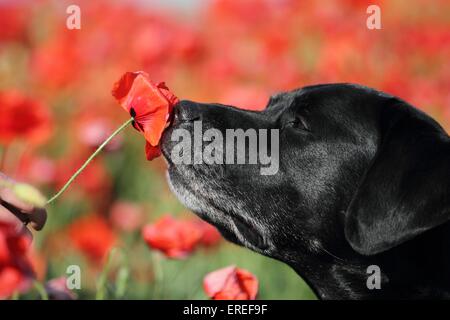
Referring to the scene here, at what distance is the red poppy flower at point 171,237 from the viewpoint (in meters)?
3.54

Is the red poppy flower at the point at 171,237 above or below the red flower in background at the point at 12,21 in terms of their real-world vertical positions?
below

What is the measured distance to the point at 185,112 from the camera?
328cm

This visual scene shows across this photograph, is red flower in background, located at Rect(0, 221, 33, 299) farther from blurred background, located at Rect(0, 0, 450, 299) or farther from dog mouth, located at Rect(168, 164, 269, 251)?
blurred background, located at Rect(0, 0, 450, 299)

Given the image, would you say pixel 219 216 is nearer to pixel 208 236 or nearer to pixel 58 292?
pixel 58 292

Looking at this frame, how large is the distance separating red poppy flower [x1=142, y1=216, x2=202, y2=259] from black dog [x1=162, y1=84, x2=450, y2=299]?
0.16 m

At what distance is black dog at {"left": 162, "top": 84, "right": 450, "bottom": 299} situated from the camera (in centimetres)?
321

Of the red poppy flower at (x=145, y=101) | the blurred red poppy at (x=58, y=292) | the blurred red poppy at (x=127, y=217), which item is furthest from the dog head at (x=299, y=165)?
the blurred red poppy at (x=127, y=217)

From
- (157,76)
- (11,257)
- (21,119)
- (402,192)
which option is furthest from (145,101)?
(157,76)

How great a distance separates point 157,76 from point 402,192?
3.20m

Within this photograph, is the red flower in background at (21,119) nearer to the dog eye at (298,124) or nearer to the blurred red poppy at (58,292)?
the blurred red poppy at (58,292)

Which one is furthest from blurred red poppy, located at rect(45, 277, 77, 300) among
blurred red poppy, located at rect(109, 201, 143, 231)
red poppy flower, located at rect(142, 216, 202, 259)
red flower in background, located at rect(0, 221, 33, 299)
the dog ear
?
blurred red poppy, located at rect(109, 201, 143, 231)

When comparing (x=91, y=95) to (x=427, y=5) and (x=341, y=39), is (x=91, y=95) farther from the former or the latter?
(x=427, y=5)

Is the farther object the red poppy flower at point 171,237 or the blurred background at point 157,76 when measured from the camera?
the blurred background at point 157,76
